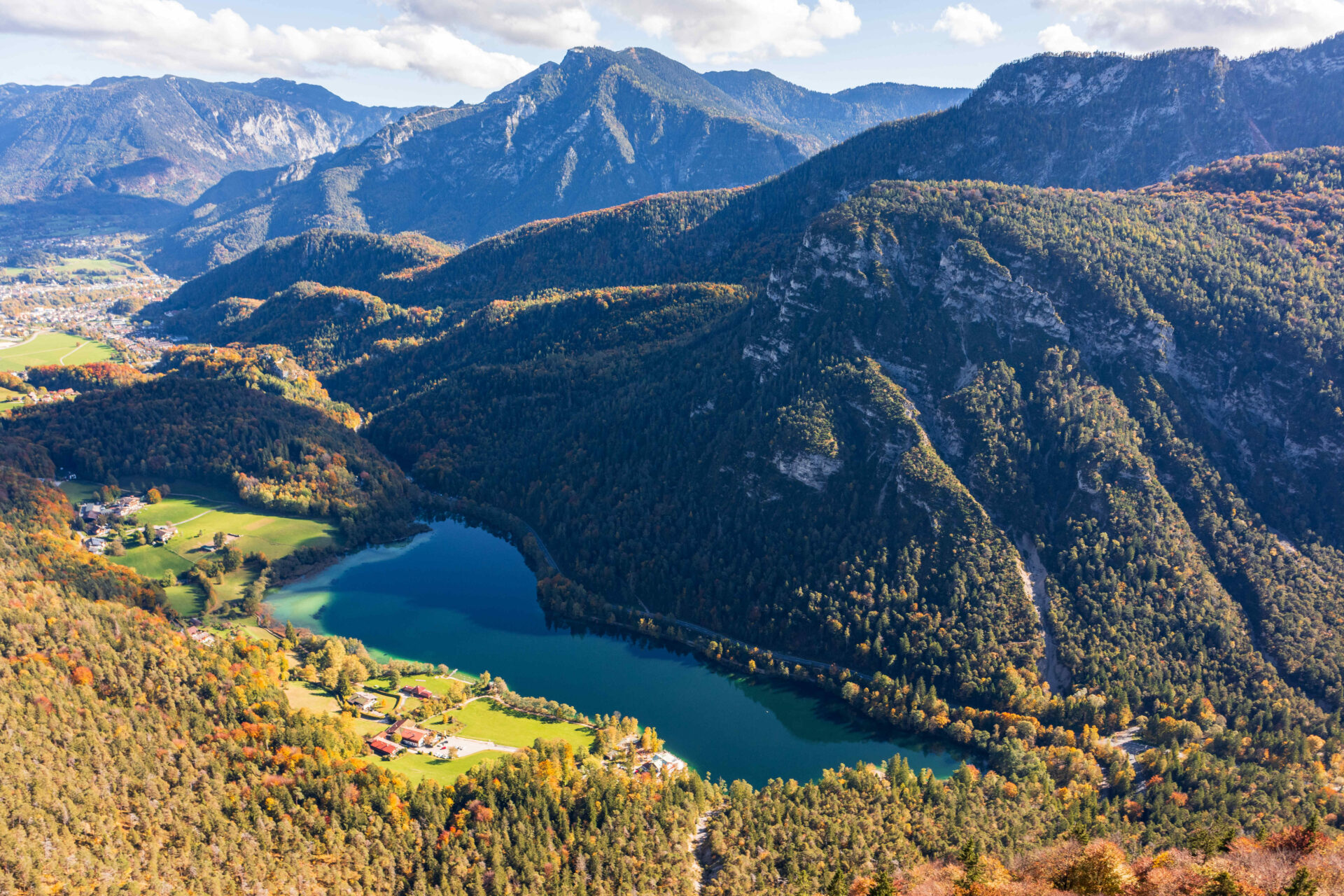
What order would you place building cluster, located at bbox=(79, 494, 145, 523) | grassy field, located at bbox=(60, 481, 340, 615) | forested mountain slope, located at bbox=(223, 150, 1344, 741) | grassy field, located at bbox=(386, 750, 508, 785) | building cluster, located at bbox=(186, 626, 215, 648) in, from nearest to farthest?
grassy field, located at bbox=(386, 750, 508, 785), building cluster, located at bbox=(186, 626, 215, 648), forested mountain slope, located at bbox=(223, 150, 1344, 741), grassy field, located at bbox=(60, 481, 340, 615), building cluster, located at bbox=(79, 494, 145, 523)

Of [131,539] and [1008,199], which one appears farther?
[1008,199]

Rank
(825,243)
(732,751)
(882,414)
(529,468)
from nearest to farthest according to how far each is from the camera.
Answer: (732,751) < (882,414) < (825,243) < (529,468)

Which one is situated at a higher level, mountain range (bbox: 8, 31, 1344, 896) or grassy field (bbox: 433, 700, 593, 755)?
mountain range (bbox: 8, 31, 1344, 896)

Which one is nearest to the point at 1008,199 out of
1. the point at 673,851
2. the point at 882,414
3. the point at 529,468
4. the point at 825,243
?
the point at 825,243

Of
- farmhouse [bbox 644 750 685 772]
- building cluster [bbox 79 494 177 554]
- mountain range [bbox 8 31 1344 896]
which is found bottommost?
farmhouse [bbox 644 750 685 772]

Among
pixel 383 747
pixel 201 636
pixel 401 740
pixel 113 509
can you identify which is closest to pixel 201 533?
pixel 113 509

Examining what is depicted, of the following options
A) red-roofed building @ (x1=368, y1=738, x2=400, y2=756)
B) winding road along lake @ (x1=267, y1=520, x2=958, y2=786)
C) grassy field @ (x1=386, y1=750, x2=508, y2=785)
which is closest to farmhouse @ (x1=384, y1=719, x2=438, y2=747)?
grassy field @ (x1=386, y1=750, x2=508, y2=785)

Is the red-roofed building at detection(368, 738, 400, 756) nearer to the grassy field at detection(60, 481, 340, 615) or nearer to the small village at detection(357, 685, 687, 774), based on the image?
the small village at detection(357, 685, 687, 774)

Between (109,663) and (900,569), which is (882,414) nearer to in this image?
(900,569)

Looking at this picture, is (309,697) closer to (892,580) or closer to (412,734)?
(412,734)
